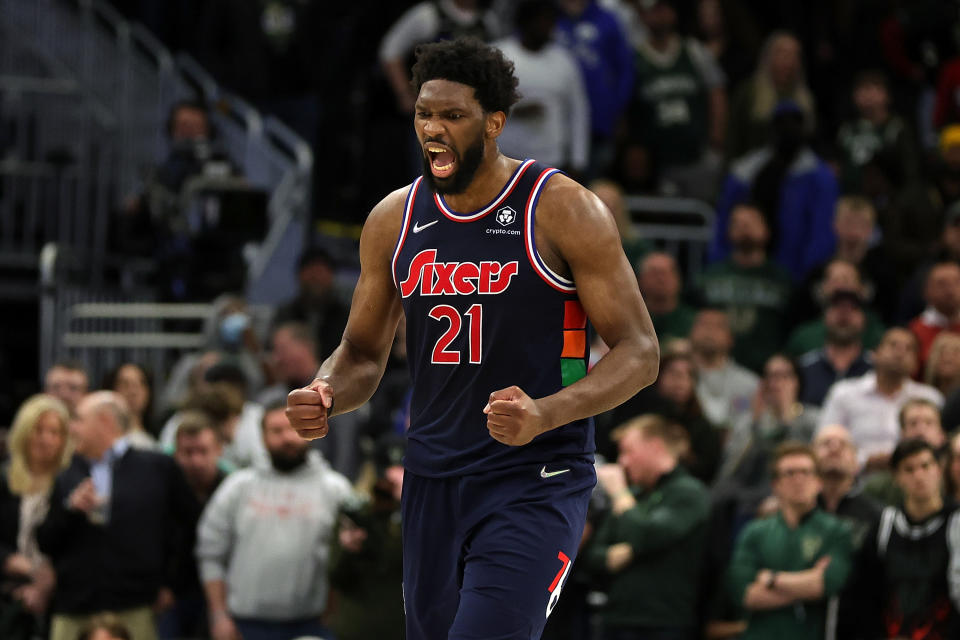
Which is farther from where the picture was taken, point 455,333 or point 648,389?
point 648,389

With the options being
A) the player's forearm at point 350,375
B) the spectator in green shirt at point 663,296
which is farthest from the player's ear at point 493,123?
the spectator in green shirt at point 663,296

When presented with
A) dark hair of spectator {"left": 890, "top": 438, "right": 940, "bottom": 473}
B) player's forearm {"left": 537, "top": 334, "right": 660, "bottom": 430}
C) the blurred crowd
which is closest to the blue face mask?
the blurred crowd

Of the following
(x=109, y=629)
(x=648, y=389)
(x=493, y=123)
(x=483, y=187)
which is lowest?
(x=109, y=629)

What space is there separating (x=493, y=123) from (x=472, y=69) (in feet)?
0.63

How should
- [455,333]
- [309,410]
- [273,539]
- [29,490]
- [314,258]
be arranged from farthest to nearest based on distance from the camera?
1. [314,258]
2. [29,490]
3. [273,539]
4. [455,333]
5. [309,410]

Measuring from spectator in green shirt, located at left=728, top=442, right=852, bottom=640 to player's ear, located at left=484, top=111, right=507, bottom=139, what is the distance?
459cm

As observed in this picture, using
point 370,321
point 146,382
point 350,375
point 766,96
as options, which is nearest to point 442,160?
point 370,321

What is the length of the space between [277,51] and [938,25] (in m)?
6.42

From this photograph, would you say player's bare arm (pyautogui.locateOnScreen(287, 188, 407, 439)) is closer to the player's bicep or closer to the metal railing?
the player's bicep

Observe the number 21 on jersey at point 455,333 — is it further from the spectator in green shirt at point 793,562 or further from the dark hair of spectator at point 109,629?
the dark hair of spectator at point 109,629

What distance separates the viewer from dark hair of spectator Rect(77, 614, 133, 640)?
9289 mm

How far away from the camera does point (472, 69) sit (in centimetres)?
531

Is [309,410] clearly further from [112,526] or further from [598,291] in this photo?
[112,526]

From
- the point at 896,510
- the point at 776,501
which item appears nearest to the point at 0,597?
the point at 776,501
